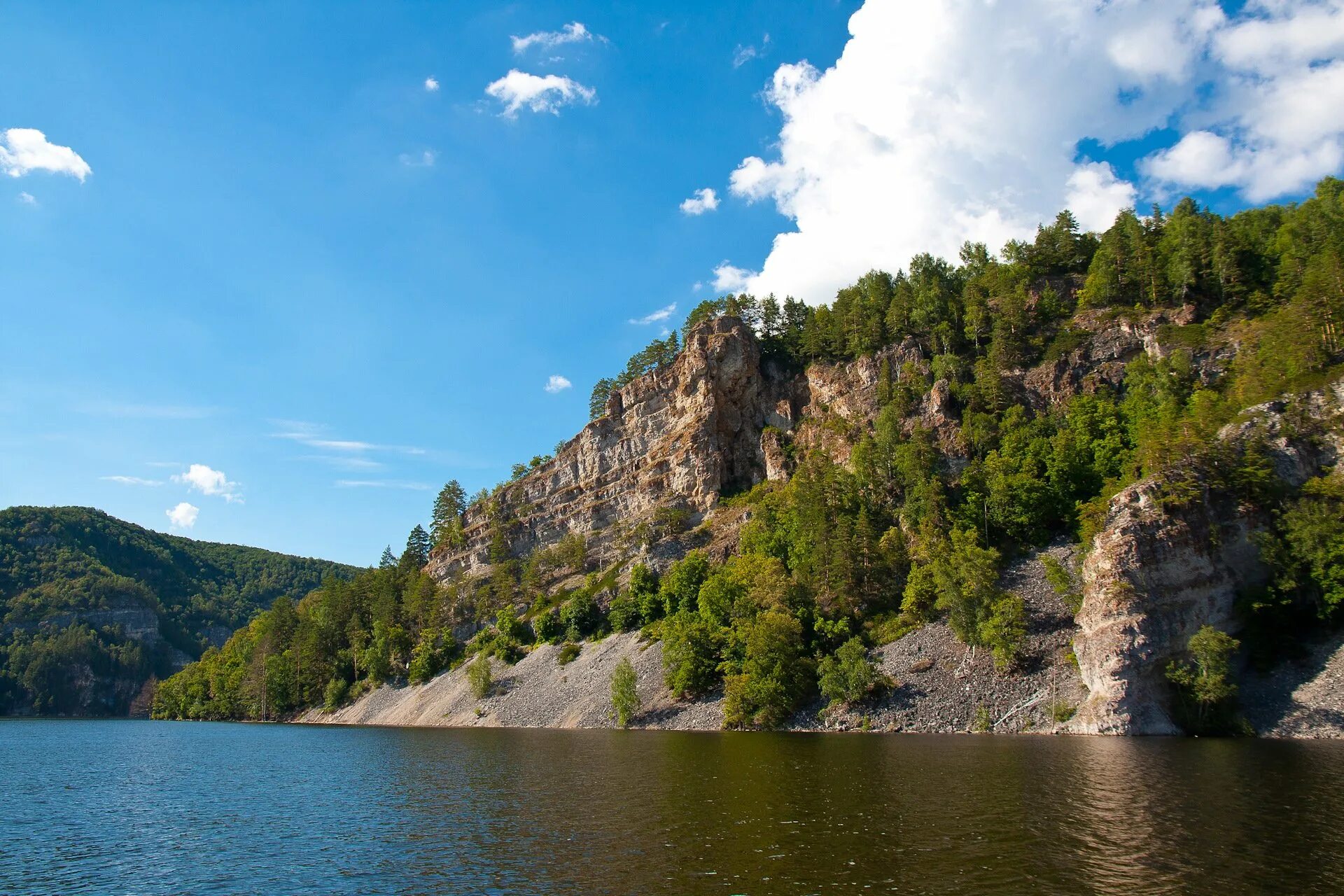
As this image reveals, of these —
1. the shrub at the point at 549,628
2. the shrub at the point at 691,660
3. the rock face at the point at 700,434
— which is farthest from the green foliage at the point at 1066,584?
the shrub at the point at 549,628

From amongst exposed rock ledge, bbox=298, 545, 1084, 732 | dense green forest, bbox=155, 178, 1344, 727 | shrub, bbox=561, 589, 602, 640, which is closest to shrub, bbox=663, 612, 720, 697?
dense green forest, bbox=155, 178, 1344, 727

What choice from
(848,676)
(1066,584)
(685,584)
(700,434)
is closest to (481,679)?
(685,584)

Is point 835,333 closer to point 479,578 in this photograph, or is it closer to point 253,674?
point 479,578

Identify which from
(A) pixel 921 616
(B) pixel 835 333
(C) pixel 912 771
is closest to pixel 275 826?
(C) pixel 912 771

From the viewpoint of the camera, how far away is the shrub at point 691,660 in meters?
81.8

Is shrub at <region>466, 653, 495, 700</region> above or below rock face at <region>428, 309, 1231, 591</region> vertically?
below

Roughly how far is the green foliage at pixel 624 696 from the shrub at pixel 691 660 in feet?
14.7

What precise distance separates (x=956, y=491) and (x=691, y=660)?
39.3m

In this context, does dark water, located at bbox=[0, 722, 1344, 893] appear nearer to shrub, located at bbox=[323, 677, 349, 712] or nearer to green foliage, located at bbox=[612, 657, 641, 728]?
green foliage, located at bbox=[612, 657, 641, 728]

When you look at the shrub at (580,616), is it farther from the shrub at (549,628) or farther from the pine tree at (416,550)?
the pine tree at (416,550)

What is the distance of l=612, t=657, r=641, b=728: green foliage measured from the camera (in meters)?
80.9

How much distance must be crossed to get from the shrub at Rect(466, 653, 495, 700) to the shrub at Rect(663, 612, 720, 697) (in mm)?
30202

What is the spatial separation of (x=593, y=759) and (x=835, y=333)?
9257 centimetres

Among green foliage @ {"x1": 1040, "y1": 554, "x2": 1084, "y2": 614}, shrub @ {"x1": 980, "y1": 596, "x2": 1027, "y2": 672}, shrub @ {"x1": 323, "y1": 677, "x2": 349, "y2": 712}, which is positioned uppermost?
green foliage @ {"x1": 1040, "y1": 554, "x2": 1084, "y2": 614}
